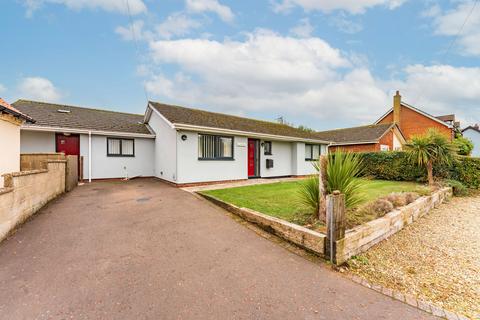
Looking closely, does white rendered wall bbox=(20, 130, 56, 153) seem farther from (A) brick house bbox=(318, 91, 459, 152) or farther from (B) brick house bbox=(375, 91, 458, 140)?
(B) brick house bbox=(375, 91, 458, 140)

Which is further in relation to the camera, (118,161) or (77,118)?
(77,118)

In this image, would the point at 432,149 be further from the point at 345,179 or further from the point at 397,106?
the point at 397,106

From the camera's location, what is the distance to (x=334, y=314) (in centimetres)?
248

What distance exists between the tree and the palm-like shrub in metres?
7.71

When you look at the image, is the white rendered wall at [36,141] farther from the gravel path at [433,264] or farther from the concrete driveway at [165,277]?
the gravel path at [433,264]

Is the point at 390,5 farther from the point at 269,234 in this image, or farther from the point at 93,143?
the point at 93,143

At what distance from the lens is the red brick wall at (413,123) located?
2534cm

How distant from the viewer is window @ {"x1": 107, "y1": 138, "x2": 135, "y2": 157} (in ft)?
40.7

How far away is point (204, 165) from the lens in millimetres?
10938

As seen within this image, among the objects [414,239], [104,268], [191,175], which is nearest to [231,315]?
[104,268]

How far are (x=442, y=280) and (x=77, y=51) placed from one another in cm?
1679

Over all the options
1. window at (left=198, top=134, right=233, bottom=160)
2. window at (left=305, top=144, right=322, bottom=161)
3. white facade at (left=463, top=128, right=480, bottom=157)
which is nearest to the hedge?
window at (left=305, top=144, right=322, bottom=161)

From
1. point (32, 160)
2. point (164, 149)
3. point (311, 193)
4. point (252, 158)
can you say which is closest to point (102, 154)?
point (164, 149)

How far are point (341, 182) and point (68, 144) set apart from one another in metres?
13.3
